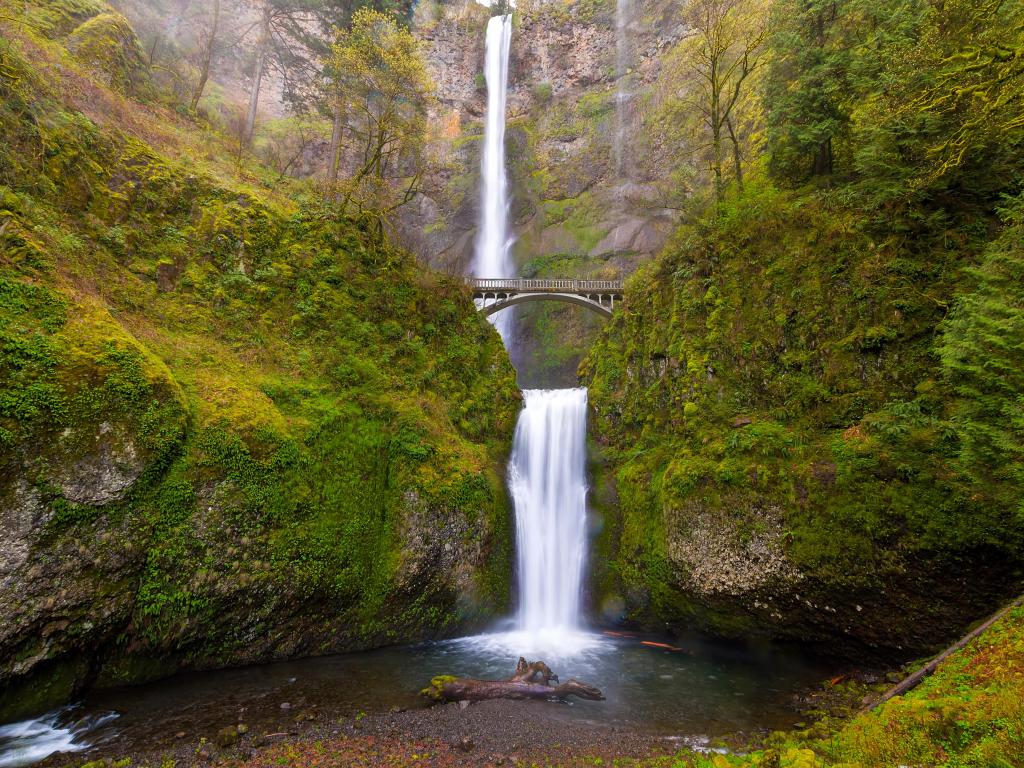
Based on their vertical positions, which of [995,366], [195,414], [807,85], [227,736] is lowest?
[227,736]

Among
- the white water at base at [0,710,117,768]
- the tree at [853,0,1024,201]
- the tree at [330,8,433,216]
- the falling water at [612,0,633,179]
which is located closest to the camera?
the white water at base at [0,710,117,768]

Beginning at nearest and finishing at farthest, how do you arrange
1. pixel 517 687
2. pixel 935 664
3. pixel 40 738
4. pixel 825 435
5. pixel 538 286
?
pixel 40 738 < pixel 935 664 < pixel 517 687 < pixel 825 435 < pixel 538 286

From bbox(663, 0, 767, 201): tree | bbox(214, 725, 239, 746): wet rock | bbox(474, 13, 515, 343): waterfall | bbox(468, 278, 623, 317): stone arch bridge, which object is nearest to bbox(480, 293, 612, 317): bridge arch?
bbox(468, 278, 623, 317): stone arch bridge

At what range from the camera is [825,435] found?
9047mm

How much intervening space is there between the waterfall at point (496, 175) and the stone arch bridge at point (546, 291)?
615cm

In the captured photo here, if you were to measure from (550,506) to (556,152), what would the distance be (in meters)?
30.2

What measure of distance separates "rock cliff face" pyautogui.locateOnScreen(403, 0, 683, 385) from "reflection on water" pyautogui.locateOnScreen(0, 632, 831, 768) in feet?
65.2

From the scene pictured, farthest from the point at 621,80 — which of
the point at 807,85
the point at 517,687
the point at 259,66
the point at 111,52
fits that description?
the point at 517,687

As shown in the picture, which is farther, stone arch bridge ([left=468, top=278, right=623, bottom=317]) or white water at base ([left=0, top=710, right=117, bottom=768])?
stone arch bridge ([left=468, top=278, right=623, bottom=317])

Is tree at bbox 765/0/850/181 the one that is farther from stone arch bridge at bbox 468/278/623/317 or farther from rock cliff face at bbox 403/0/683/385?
rock cliff face at bbox 403/0/683/385

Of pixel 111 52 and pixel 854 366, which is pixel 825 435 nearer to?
pixel 854 366

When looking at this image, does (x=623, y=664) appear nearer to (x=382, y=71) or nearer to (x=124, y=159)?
(x=124, y=159)

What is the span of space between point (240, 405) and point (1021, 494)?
13061 millimetres

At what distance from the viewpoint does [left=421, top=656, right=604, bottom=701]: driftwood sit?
23.4 ft
